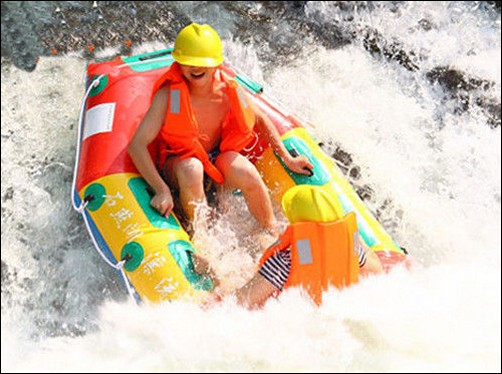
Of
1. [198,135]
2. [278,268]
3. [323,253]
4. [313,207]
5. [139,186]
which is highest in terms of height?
[313,207]

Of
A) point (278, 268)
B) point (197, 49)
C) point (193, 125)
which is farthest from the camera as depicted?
point (193, 125)

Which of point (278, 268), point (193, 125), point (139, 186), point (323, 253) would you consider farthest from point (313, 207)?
point (139, 186)

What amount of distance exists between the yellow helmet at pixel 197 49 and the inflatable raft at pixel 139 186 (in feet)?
0.95

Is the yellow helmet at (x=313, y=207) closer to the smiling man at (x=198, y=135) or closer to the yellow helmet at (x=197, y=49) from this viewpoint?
the smiling man at (x=198, y=135)

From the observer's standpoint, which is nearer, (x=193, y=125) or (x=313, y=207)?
(x=313, y=207)

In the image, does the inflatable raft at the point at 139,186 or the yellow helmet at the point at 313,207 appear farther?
the inflatable raft at the point at 139,186

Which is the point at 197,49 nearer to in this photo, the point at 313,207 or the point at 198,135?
the point at 198,135

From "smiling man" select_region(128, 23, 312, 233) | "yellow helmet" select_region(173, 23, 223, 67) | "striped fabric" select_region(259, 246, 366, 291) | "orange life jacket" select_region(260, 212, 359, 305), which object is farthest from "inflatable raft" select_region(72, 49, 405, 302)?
"orange life jacket" select_region(260, 212, 359, 305)

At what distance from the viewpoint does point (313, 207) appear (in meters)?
2.94

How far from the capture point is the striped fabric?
3.06 m

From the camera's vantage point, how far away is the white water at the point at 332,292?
307 cm

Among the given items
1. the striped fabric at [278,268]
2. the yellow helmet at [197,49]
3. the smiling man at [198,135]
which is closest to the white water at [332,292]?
the striped fabric at [278,268]

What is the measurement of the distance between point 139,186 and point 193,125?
16.1 inches

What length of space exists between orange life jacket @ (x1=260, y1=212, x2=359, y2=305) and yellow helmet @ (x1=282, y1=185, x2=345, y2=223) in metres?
0.03
